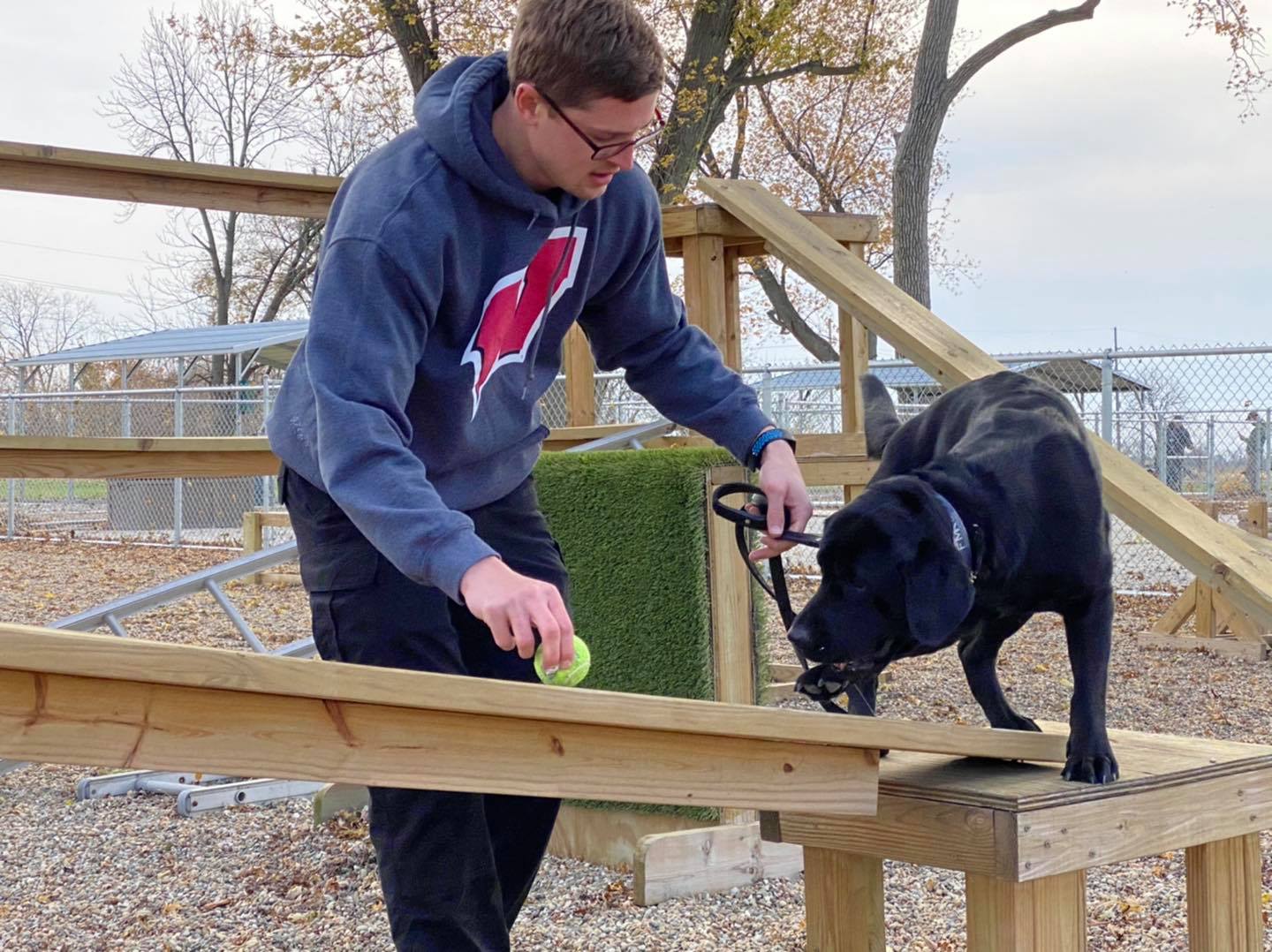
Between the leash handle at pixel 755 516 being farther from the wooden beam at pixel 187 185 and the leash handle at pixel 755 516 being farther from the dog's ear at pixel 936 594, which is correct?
the wooden beam at pixel 187 185

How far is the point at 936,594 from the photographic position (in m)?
2.12

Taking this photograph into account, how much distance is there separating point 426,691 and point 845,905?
4.43ft

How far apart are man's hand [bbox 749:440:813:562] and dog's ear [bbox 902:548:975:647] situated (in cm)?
26

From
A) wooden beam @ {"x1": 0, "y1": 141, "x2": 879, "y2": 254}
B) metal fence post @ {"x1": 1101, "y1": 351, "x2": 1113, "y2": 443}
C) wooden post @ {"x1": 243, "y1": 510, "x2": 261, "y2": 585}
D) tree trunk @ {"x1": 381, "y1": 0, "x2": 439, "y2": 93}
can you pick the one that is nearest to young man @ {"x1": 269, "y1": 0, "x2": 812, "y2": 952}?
wooden beam @ {"x1": 0, "y1": 141, "x2": 879, "y2": 254}

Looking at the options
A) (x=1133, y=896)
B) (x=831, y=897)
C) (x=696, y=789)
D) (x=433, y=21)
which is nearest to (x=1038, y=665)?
(x=1133, y=896)

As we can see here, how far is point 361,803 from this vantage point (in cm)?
450

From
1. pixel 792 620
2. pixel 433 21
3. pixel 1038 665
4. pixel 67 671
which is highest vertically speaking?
pixel 433 21

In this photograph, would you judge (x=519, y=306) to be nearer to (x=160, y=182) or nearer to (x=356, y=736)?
(x=356, y=736)

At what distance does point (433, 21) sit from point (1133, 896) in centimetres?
1288

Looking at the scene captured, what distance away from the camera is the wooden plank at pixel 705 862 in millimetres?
3670

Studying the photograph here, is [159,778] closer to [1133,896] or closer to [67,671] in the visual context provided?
[1133,896]

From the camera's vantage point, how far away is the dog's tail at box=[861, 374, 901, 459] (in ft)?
9.84

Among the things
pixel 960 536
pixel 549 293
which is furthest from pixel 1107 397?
pixel 549 293

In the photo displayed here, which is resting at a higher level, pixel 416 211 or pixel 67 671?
pixel 416 211
